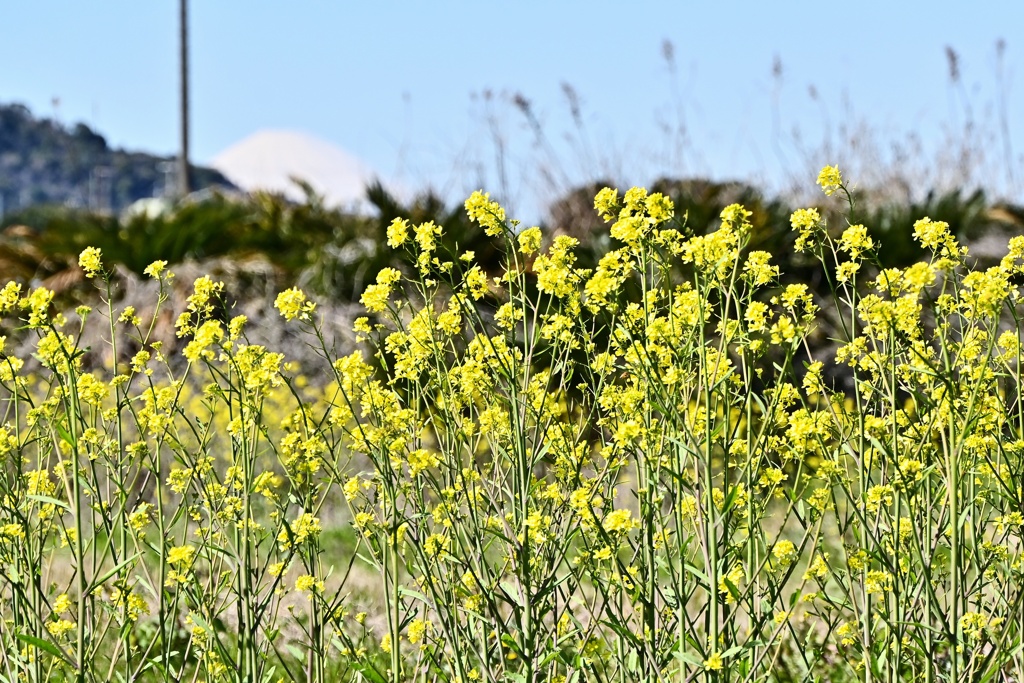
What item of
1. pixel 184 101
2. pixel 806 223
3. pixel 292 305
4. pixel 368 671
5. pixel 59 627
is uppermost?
pixel 184 101

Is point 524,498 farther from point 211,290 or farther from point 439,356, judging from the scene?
point 211,290

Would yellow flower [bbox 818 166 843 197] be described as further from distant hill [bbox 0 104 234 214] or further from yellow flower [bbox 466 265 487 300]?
distant hill [bbox 0 104 234 214]

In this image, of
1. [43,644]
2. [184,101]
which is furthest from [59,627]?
[184,101]

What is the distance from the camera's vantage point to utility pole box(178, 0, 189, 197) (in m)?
19.3

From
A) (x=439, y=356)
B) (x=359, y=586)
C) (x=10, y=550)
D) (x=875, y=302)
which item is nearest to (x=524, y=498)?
(x=439, y=356)

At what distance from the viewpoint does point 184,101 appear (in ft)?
63.9

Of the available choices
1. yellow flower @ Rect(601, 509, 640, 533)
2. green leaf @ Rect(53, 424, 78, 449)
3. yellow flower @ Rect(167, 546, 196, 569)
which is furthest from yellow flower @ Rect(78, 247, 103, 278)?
yellow flower @ Rect(601, 509, 640, 533)

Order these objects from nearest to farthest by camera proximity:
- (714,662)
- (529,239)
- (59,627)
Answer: (714,662) → (529,239) → (59,627)

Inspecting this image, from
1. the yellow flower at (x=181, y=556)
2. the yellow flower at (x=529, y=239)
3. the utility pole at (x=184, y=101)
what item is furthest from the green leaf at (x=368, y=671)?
the utility pole at (x=184, y=101)

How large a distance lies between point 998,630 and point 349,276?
596 cm

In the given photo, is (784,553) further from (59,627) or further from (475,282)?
(59,627)

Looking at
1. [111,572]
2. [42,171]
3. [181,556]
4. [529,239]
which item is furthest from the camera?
[42,171]

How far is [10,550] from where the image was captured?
101 inches

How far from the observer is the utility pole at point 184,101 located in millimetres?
19297
